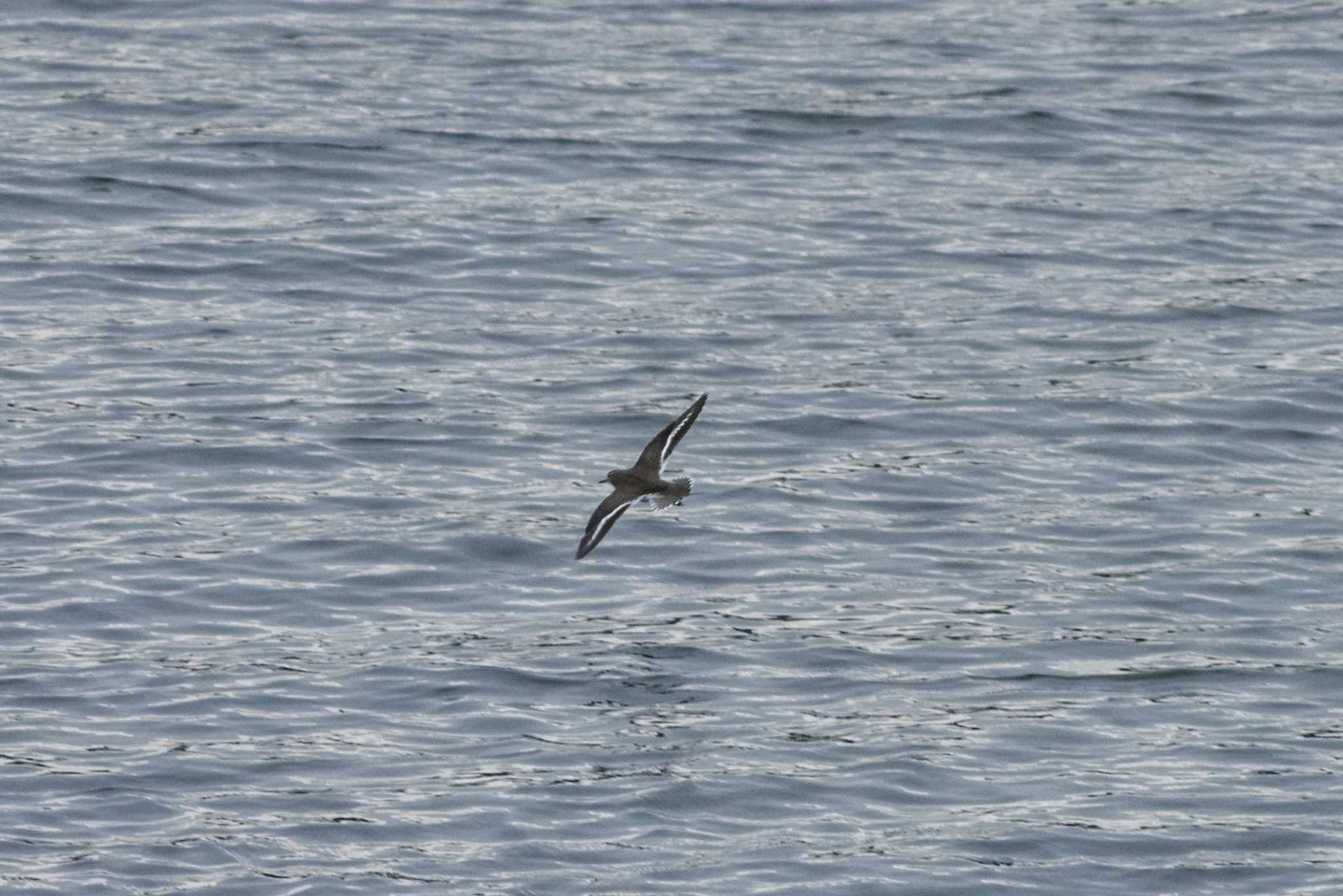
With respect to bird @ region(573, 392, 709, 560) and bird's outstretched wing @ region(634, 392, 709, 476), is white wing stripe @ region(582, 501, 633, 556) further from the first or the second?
bird's outstretched wing @ region(634, 392, 709, 476)

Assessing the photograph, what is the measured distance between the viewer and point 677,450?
583 inches

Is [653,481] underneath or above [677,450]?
above

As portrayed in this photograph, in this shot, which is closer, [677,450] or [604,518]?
[604,518]

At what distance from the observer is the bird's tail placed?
11.7 metres

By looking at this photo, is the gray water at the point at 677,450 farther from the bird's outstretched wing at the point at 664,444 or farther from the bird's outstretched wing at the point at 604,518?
the bird's outstretched wing at the point at 664,444

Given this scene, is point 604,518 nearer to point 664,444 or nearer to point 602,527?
point 602,527

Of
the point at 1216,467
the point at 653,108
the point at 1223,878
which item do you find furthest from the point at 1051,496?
the point at 653,108

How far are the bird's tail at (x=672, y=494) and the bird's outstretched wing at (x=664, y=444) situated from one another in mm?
125

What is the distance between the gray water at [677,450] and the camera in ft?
33.5

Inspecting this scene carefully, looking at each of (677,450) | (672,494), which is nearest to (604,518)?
(672,494)

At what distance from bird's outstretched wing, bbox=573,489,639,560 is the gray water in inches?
27.3

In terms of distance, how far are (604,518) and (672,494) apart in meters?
0.41

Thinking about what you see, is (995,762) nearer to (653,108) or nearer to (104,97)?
(653,108)

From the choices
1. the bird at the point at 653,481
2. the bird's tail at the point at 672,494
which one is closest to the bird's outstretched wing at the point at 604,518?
the bird at the point at 653,481
